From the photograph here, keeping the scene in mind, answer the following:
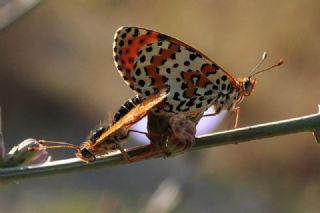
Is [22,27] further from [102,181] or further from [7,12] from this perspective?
[7,12]

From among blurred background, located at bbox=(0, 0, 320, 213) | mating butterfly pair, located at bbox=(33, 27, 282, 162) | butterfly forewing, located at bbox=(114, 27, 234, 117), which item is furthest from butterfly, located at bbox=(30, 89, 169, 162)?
blurred background, located at bbox=(0, 0, 320, 213)

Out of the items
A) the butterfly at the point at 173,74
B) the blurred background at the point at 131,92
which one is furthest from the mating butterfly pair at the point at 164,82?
the blurred background at the point at 131,92

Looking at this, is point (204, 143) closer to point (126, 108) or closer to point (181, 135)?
point (181, 135)

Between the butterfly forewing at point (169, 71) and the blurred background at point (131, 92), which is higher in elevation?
the butterfly forewing at point (169, 71)

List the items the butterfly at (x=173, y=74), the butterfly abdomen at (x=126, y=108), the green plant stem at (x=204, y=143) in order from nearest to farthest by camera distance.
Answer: the green plant stem at (x=204, y=143)
the butterfly abdomen at (x=126, y=108)
the butterfly at (x=173, y=74)

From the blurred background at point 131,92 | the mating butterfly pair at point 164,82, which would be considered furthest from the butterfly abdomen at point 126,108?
the blurred background at point 131,92

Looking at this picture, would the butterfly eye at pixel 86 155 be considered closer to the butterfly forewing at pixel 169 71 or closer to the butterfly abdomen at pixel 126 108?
the butterfly abdomen at pixel 126 108

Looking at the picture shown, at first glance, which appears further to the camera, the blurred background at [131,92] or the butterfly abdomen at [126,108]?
the blurred background at [131,92]

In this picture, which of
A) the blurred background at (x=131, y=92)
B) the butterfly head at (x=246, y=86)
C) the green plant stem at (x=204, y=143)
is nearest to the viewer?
the green plant stem at (x=204, y=143)

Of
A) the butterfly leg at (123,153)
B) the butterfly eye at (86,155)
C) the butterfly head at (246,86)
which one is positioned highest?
the butterfly eye at (86,155)
